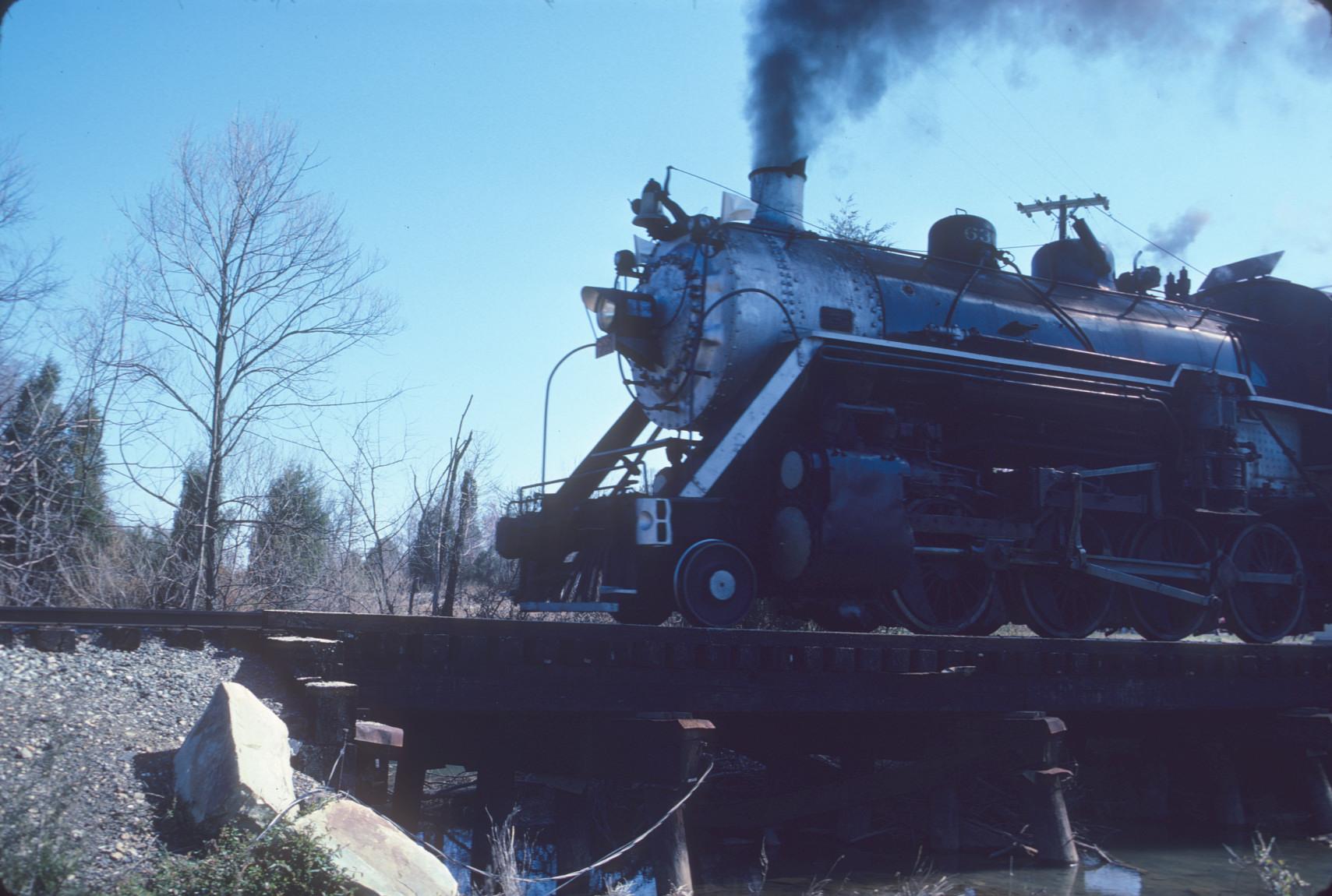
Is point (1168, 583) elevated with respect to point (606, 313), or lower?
lower

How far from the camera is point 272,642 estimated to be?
5270 millimetres

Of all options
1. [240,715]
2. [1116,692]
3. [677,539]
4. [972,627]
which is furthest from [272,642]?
[1116,692]

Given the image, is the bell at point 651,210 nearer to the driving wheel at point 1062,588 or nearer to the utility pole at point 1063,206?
the driving wheel at point 1062,588

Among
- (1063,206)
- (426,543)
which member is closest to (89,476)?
(426,543)

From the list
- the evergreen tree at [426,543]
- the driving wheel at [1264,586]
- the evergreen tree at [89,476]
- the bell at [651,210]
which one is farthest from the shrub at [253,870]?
the evergreen tree at [426,543]

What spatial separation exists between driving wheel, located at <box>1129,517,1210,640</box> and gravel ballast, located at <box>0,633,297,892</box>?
722 centimetres

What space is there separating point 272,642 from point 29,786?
1694mm

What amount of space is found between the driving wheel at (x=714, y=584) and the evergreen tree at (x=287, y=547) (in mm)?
6946

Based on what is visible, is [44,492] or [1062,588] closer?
[1062,588]

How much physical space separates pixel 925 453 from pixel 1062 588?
1797 mm

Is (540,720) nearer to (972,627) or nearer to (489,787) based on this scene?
(489,787)

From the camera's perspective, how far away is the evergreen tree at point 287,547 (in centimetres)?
1295

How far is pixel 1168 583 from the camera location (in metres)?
9.41

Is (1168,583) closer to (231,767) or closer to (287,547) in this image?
(231,767)
